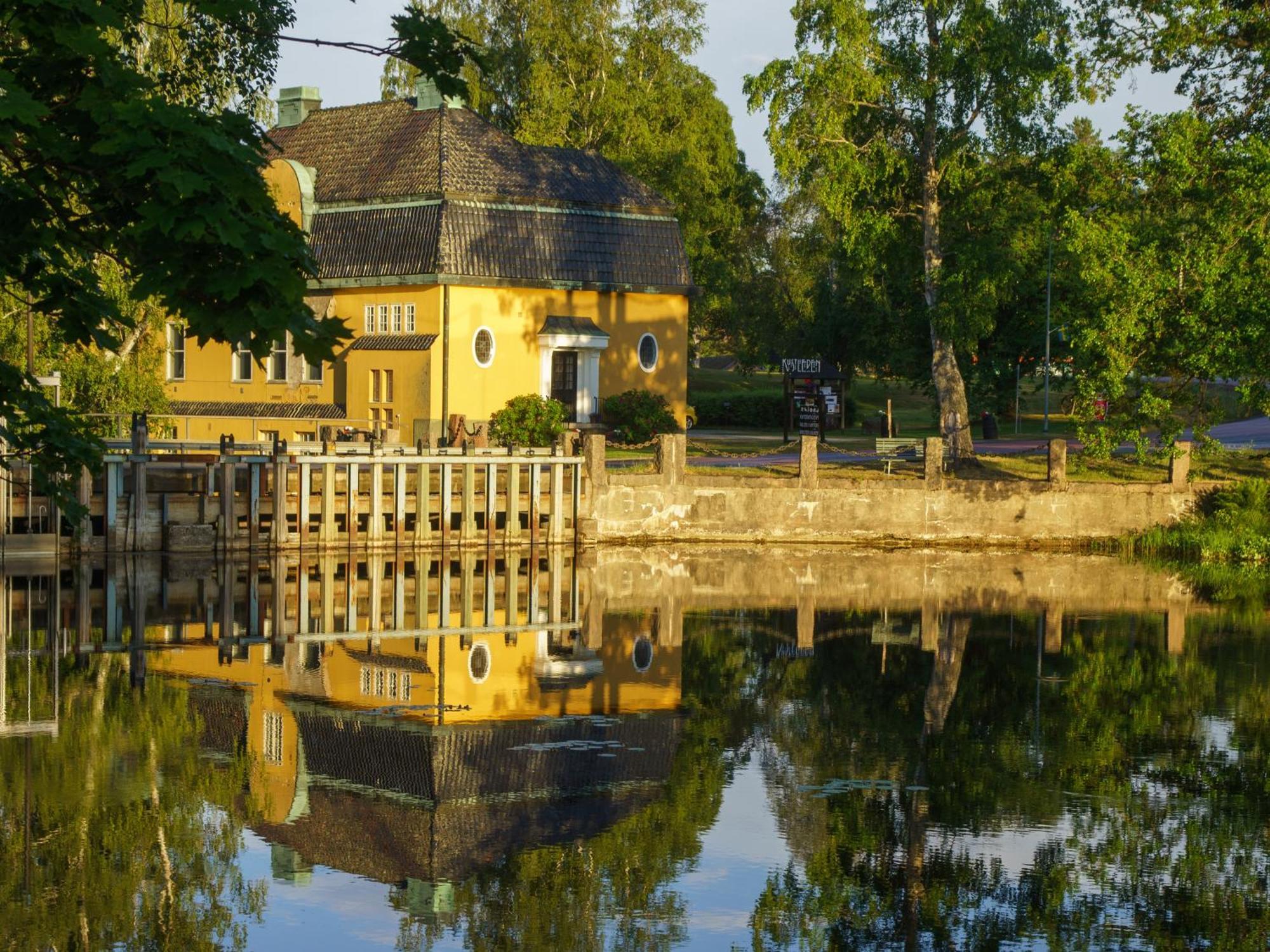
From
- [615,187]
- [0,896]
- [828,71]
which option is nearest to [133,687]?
[0,896]

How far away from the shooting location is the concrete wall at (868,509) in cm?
3909

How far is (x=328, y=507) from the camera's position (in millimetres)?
35719

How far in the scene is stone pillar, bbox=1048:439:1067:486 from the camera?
3941 cm

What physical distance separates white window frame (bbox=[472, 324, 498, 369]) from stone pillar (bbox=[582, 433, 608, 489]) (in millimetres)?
6881

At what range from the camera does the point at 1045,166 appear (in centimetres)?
4006

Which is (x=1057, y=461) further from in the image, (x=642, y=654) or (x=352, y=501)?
(x=642, y=654)

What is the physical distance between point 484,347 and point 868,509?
35.9 ft

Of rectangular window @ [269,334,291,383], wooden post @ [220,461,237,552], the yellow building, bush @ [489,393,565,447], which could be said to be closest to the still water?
wooden post @ [220,461,237,552]

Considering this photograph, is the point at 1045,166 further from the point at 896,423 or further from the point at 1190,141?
the point at 896,423

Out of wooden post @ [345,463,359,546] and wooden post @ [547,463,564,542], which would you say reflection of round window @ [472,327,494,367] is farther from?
wooden post @ [345,463,359,546]

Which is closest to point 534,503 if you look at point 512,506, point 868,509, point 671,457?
point 512,506

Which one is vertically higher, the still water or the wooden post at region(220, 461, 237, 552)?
the wooden post at region(220, 461, 237, 552)

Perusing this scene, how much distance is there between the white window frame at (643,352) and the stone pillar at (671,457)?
8.49 meters

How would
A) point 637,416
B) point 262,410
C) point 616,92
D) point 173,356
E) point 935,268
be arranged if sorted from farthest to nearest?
point 616,92
point 173,356
point 262,410
point 637,416
point 935,268
